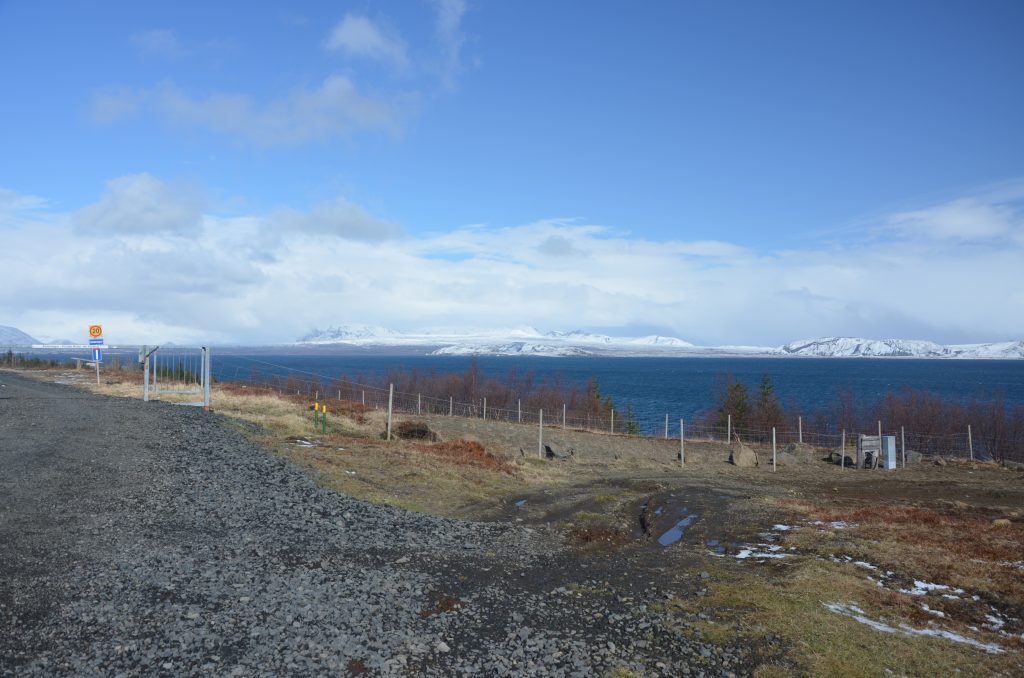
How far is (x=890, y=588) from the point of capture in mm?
10758

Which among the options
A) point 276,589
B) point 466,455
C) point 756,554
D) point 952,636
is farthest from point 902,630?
point 466,455

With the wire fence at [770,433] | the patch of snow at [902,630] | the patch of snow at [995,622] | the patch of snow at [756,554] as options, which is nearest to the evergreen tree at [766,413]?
the wire fence at [770,433]

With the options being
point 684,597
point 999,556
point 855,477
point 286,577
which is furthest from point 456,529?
point 855,477

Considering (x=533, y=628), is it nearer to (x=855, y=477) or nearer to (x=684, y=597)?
(x=684, y=597)

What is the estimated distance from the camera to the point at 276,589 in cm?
943

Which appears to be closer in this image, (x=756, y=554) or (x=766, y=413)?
(x=756, y=554)

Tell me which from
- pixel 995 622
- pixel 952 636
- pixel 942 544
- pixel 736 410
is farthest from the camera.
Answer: pixel 736 410

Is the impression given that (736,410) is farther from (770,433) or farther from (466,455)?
(466,455)

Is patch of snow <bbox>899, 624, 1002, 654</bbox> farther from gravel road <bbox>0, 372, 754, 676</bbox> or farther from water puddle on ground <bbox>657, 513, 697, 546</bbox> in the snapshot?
water puddle on ground <bbox>657, 513, 697, 546</bbox>

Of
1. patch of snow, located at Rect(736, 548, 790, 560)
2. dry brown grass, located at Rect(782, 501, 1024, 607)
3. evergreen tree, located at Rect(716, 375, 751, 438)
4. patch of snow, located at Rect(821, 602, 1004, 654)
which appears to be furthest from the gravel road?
evergreen tree, located at Rect(716, 375, 751, 438)

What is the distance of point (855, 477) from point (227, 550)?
25619mm

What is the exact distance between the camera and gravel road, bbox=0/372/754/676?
740 cm

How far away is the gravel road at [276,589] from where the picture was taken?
24.3ft

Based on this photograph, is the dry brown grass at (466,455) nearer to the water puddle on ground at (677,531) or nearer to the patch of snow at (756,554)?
the water puddle on ground at (677,531)
